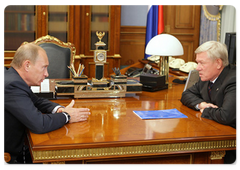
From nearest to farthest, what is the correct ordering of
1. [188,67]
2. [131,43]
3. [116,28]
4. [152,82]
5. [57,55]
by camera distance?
[152,82] → [57,55] → [188,67] → [116,28] → [131,43]

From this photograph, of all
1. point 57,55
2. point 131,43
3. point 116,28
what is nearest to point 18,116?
point 57,55

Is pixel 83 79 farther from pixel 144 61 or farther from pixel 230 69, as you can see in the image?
pixel 144 61

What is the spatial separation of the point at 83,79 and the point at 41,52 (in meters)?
0.82

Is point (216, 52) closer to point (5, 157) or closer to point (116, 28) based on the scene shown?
point (5, 157)

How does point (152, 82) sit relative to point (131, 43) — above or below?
below

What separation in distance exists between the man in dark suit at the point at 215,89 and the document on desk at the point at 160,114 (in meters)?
0.16

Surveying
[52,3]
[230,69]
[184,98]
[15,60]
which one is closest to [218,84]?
[230,69]

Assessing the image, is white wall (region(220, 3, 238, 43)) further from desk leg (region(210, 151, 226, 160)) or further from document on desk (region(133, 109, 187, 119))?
desk leg (region(210, 151, 226, 160))

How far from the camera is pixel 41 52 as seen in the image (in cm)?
196

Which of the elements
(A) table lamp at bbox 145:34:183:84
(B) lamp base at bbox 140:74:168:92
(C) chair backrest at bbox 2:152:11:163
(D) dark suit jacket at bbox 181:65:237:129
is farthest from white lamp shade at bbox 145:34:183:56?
(C) chair backrest at bbox 2:152:11:163

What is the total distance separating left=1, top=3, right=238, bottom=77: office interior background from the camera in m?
5.61

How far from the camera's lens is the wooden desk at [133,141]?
1.64m

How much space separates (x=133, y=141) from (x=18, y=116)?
0.66 metres

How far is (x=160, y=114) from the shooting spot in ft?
7.38
